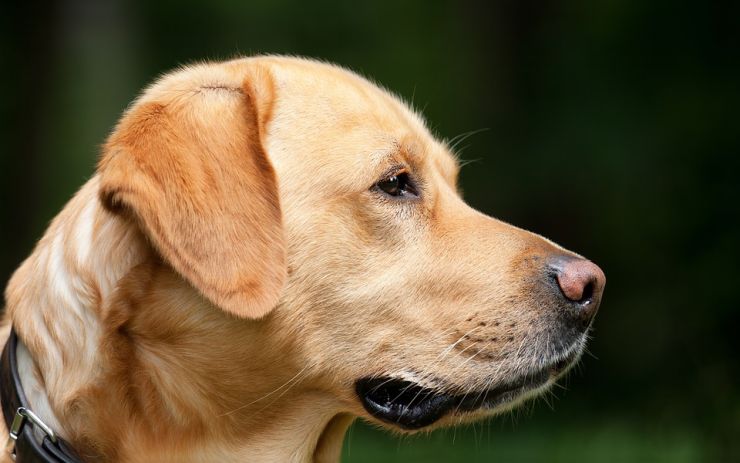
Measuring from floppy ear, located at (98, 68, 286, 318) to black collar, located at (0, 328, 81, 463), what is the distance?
640 millimetres

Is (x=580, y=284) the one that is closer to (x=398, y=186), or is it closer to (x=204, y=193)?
(x=398, y=186)

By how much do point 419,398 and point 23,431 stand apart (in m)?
1.28

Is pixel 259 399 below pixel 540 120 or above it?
above

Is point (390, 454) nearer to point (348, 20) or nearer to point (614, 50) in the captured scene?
point (614, 50)

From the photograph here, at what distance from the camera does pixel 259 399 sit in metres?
3.34

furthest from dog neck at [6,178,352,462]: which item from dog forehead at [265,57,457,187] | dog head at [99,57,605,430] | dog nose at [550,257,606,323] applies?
dog nose at [550,257,606,323]

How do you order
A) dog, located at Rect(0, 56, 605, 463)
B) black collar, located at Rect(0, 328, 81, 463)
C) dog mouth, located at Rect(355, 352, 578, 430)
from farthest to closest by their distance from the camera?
dog mouth, located at Rect(355, 352, 578, 430) < dog, located at Rect(0, 56, 605, 463) < black collar, located at Rect(0, 328, 81, 463)

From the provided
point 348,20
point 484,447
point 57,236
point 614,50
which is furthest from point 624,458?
point 348,20

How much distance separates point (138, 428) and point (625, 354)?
6.69 metres

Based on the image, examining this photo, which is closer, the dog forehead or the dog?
the dog

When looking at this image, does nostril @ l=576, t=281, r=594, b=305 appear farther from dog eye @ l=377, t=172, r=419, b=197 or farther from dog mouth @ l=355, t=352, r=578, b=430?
dog eye @ l=377, t=172, r=419, b=197

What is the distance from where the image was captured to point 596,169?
8.99 metres

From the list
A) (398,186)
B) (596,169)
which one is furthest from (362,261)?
(596,169)

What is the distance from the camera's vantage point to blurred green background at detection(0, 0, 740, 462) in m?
6.53
